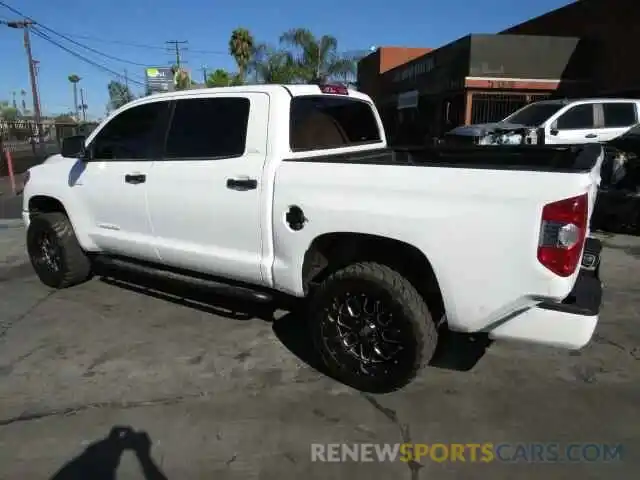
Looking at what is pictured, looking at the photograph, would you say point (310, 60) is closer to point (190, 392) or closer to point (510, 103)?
point (510, 103)

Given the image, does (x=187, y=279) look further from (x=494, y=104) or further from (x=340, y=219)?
(x=494, y=104)

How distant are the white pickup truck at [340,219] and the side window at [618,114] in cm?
A: 897

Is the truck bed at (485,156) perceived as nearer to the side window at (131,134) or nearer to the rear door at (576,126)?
the side window at (131,134)

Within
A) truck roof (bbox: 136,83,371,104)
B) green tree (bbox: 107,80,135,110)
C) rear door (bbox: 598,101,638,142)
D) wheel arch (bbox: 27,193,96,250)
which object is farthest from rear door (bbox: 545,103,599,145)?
green tree (bbox: 107,80,135,110)

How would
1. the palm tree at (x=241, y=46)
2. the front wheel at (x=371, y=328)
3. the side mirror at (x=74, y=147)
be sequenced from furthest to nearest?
the palm tree at (x=241, y=46)
the side mirror at (x=74, y=147)
the front wheel at (x=371, y=328)

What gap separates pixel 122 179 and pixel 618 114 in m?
11.1

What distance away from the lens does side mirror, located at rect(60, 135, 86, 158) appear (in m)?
5.09

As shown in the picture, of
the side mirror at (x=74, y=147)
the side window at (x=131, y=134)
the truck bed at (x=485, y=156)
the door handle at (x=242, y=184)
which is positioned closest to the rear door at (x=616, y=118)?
the truck bed at (x=485, y=156)

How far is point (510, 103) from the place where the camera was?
60.5ft

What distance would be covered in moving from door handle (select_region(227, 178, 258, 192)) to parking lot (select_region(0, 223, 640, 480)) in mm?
1237

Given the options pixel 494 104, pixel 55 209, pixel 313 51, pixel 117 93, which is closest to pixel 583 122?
pixel 494 104

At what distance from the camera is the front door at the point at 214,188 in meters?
3.78

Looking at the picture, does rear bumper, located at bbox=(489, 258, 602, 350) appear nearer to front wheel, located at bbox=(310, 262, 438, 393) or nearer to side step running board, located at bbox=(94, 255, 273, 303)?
front wheel, located at bbox=(310, 262, 438, 393)

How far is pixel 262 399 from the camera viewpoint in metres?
3.48
